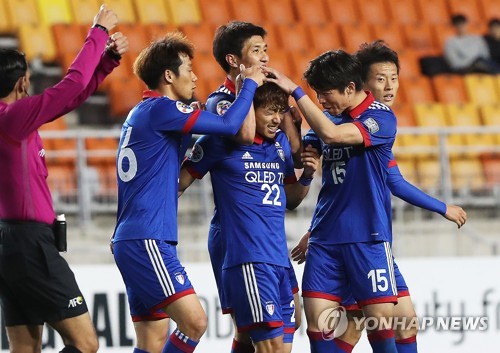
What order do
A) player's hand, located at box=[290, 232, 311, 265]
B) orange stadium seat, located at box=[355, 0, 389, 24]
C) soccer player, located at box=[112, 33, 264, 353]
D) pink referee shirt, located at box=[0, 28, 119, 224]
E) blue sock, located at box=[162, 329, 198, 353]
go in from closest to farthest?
pink referee shirt, located at box=[0, 28, 119, 224] → soccer player, located at box=[112, 33, 264, 353] → blue sock, located at box=[162, 329, 198, 353] → player's hand, located at box=[290, 232, 311, 265] → orange stadium seat, located at box=[355, 0, 389, 24]

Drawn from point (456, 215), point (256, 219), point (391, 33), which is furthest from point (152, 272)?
point (391, 33)

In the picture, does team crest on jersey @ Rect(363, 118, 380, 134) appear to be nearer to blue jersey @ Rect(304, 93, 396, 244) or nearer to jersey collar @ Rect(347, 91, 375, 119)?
blue jersey @ Rect(304, 93, 396, 244)

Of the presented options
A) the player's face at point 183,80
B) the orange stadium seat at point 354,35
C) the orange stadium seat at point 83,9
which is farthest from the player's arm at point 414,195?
the orange stadium seat at point 83,9

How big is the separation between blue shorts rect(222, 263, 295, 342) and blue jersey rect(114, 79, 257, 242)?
431mm

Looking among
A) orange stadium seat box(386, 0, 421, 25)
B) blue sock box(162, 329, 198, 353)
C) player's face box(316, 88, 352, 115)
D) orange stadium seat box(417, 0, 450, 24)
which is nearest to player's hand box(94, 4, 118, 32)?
player's face box(316, 88, 352, 115)

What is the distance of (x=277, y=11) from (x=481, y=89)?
121 inches

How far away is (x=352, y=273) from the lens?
6.83 metres

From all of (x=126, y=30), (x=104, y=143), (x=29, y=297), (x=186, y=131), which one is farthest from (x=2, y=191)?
(x=126, y=30)

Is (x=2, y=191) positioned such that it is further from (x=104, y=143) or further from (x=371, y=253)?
(x=104, y=143)

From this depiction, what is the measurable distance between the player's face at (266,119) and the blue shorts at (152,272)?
0.87 metres

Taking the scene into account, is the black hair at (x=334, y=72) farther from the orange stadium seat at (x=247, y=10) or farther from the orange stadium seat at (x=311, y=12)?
the orange stadium seat at (x=311, y=12)

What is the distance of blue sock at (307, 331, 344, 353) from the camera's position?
6.89m

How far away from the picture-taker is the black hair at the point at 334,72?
680 cm

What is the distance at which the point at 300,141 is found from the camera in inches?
278
